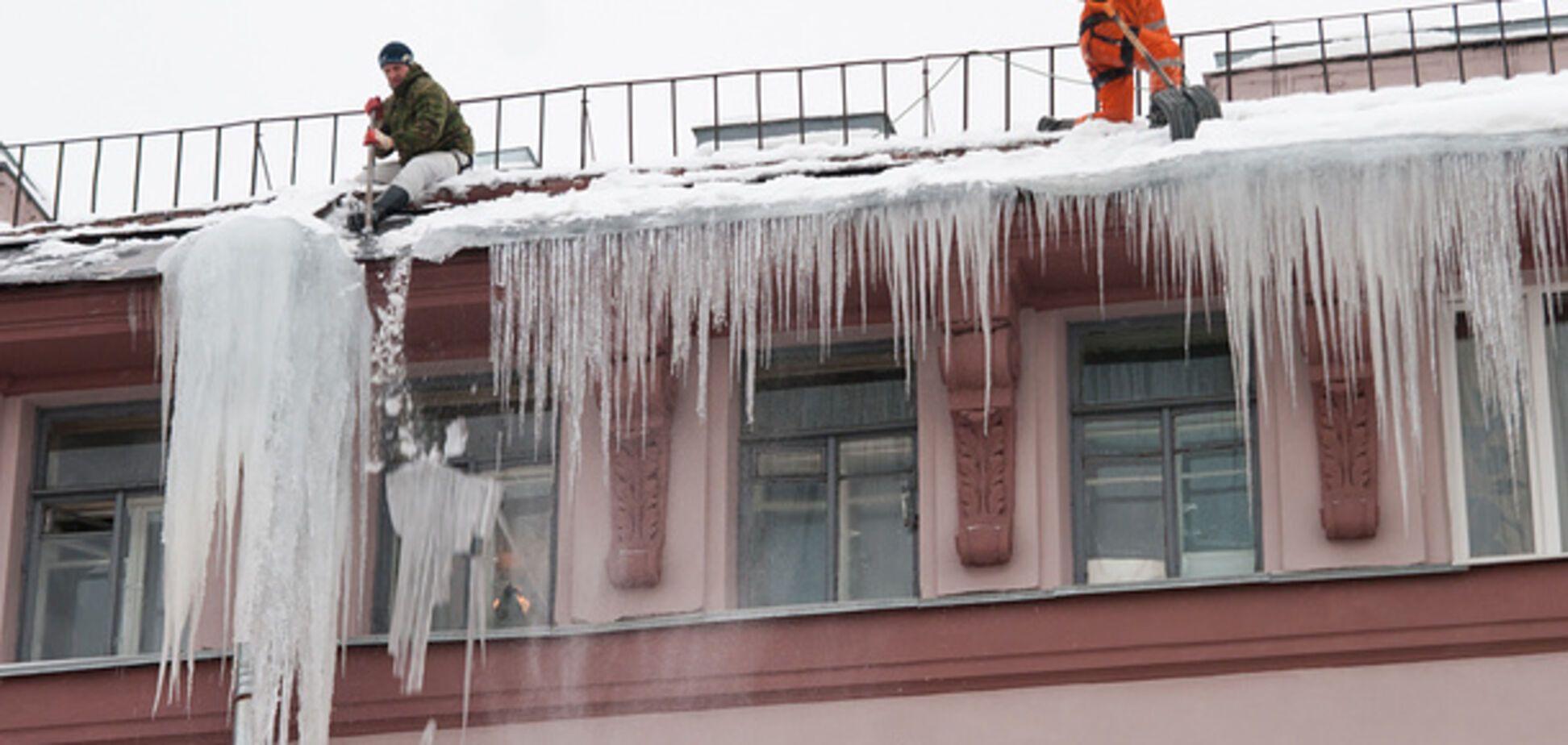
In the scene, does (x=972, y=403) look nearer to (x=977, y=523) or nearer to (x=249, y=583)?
(x=977, y=523)

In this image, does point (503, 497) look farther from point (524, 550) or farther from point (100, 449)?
point (100, 449)

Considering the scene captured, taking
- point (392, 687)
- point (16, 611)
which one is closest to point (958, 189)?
point (392, 687)

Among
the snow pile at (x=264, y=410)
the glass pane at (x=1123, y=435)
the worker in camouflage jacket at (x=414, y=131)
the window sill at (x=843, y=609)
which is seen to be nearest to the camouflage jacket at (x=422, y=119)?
the worker in camouflage jacket at (x=414, y=131)

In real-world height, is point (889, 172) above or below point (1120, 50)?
below

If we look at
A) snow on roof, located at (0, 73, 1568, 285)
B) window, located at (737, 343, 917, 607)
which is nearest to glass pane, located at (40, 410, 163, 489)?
snow on roof, located at (0, 73, 1568, 285)

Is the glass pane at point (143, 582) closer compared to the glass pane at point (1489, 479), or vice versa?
the glass pane at point (1489, 479)

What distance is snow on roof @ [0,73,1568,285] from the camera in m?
15.3

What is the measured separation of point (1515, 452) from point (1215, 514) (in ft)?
4.47

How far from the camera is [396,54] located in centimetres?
1716

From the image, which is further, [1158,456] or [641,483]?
[641,483]

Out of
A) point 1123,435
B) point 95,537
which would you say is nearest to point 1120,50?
point 1123,435

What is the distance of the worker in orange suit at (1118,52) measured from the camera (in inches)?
647

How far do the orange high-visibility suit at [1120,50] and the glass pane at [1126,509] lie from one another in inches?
66.4

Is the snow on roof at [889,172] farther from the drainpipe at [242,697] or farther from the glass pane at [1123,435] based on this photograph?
the drainpipe at [242,697]
